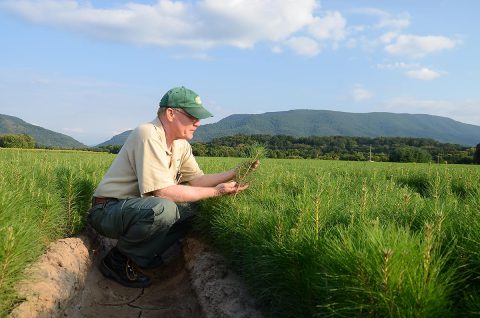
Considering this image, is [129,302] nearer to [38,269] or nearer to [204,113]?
[38,269]

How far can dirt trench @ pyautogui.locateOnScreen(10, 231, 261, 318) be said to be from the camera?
2941 millimetres

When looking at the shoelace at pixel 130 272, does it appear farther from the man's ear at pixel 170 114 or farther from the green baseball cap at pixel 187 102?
the green baseball cap at pixel 187 102

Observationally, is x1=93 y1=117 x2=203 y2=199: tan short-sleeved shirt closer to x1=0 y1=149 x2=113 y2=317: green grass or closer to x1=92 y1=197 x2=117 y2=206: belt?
x1=92 y1=197 x2=117 y2=206: belt

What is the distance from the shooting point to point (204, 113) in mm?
4160

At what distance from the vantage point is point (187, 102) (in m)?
4.10

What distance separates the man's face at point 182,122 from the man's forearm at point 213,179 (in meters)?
0.65

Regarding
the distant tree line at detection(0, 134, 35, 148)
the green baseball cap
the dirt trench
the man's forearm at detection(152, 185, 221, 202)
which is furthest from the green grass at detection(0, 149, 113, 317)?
the distant tree line at detection(0, 134, 35, 148)

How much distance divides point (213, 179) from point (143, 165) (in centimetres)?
100

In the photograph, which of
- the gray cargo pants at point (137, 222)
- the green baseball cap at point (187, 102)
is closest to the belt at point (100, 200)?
the gray cargo pants at point (137, 222)

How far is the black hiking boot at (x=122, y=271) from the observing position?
167 inches

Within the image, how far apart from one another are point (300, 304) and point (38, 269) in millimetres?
2058

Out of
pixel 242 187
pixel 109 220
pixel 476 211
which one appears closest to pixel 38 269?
pixel 109 220

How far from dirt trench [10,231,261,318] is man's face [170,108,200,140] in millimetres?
1251

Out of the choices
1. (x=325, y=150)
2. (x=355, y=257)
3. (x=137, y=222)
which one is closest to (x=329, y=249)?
(x=355, y=257)
